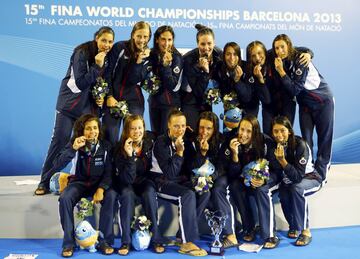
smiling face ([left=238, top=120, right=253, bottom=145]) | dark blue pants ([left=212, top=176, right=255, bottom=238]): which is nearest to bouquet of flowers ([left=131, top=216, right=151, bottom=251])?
dark blue pants ([left=212, top=176, right=255, bottom=238])

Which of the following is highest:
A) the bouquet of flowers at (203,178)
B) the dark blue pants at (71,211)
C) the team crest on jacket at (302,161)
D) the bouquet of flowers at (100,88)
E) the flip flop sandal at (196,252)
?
the bouquet of flowers at (100,88)

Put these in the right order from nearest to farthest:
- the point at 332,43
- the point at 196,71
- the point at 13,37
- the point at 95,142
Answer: the point at 95,142 < the point at 196,71 < the point at 13,37 < the point at 332,43

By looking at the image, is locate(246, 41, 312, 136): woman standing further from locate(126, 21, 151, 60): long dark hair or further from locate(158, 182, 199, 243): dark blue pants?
locate(158, 182, 199, 243): dark blue pants

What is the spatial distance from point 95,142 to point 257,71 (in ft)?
5.63

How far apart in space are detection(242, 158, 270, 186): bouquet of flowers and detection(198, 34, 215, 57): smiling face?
1.15m

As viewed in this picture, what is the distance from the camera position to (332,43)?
6.89m

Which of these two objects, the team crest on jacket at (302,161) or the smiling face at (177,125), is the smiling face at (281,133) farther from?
the smiling face at (177,125)

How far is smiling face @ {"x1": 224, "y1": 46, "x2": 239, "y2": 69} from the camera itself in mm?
4863

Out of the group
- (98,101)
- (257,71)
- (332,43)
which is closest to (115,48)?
(98,101)

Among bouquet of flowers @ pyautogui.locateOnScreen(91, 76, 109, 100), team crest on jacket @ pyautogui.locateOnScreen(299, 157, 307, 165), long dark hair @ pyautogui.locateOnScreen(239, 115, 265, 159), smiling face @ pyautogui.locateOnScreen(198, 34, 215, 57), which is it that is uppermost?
smiling face @ pyautogui.locateOnScreen(198, 34, 215, 57)

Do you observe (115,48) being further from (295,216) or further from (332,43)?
(332,43)

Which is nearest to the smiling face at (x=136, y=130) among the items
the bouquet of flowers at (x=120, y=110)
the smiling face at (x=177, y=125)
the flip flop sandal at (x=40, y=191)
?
the smiling face at (x=177, y=125)

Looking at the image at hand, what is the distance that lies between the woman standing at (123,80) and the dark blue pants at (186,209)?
2.68 ft

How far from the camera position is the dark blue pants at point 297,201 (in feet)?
15.6
